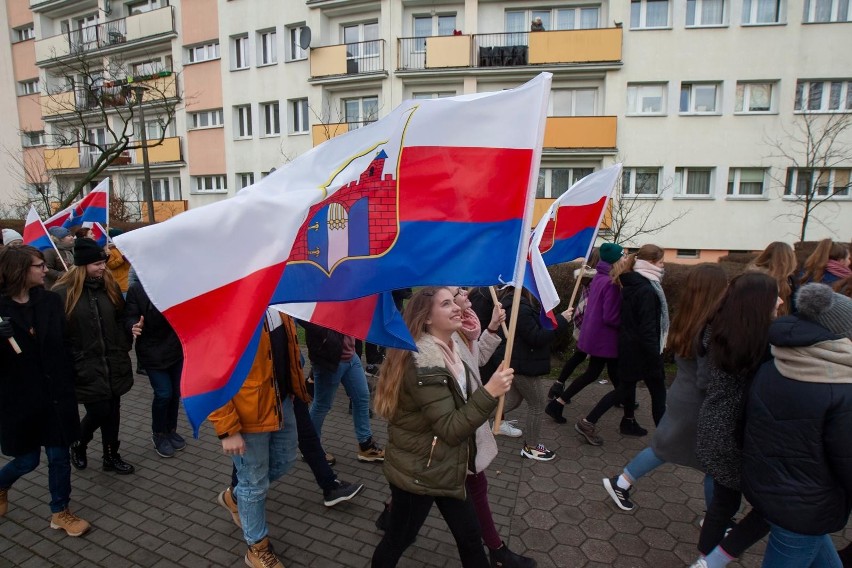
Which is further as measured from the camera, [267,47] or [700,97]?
[267,47]

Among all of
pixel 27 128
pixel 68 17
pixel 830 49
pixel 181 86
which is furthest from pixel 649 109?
pixel 27 128

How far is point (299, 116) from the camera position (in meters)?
24.0

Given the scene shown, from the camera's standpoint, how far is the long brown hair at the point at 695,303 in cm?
320

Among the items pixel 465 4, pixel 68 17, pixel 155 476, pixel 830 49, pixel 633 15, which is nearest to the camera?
pixel 155 476

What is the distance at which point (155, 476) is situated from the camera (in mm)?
4383

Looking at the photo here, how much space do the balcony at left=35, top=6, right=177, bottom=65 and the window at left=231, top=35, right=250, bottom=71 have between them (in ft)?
11.8

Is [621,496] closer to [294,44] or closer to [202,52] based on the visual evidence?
[294,44]

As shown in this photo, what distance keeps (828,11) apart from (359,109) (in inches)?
704

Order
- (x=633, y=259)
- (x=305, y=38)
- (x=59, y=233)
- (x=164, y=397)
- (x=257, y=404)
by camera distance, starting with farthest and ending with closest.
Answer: (x=305, y=38) < (x=59, y=233) < (x=633, y=259) < (x=164, y=397) < (x=257, y=404)

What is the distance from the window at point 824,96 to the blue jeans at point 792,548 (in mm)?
20338

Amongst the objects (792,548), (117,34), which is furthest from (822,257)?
(117,34)

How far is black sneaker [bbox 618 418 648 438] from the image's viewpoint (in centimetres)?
509

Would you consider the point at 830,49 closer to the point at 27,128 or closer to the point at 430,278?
the point at 430,278

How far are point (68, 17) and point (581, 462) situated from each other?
130 feet
